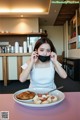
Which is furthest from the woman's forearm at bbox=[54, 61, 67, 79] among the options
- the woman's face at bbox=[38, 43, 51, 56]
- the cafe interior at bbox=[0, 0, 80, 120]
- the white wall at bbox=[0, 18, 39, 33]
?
the white wall at bbox=[0, 18, 39, 33]

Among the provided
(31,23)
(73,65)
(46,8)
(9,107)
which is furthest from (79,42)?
(9,107)

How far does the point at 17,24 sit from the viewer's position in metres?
6.56

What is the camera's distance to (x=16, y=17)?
20.9ft

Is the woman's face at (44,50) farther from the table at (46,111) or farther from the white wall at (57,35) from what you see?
the white wall at (57,35)

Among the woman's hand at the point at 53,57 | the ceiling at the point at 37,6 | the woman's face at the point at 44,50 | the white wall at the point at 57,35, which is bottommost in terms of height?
the woman's hand at the point at 53,57

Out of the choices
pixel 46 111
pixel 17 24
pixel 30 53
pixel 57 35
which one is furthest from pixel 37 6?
pixel 46 111

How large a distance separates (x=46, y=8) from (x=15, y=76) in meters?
3.04

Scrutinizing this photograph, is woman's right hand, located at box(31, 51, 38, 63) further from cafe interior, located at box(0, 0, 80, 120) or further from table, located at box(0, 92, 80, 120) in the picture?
table, located at box(0, 92, 80, 120)

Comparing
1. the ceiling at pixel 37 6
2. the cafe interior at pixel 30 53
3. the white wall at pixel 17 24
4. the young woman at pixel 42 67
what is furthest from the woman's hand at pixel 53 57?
the white wall at pixel 17 24

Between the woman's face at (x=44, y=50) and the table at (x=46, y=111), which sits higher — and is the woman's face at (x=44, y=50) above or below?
above

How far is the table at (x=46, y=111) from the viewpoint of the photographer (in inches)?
29.2

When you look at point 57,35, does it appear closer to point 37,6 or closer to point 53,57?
point 37,6

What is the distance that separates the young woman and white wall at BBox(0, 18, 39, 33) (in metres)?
5.27

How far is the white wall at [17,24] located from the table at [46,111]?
19.2 ft
